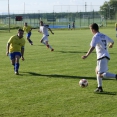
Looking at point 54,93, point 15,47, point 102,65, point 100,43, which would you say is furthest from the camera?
point 15,47

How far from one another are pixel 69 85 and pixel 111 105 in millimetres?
2675

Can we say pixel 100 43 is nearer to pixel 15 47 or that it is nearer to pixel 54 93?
pixel 54 93

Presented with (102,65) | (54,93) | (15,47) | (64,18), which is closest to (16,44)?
(15,47)

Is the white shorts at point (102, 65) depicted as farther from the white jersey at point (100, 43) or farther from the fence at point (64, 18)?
the fence at point (64, 18)

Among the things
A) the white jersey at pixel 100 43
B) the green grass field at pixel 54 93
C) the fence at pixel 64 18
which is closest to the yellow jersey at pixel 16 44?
the green grass field at pixel 54 93

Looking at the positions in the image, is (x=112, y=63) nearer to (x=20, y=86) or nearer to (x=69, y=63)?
(x=69, y=63)

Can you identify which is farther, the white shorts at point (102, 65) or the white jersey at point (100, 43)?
the white shorts at point (102, 65)

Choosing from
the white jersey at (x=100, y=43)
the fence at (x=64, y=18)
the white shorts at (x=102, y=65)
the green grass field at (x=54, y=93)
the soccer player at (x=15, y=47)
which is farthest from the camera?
the fence at (x=64, y=18)

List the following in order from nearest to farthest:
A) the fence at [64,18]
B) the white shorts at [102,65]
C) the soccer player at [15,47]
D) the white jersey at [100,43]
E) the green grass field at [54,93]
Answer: the green grass field at [54,93] → the white jersey at [100,43] → the white shorts at [102,65] → the soccer player at [15,47] → the fence at [64,18]

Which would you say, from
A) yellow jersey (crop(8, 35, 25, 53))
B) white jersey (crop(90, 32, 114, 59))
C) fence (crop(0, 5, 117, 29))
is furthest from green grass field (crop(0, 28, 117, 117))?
fence (crop(0, 5, 117, 29))

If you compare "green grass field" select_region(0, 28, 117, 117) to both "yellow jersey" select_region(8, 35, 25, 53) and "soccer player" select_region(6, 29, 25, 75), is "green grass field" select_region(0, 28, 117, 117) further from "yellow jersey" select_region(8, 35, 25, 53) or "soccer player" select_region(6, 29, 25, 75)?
"yellow jersey" select_region(8, 35, 25, 53)

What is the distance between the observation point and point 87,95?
9062 mm

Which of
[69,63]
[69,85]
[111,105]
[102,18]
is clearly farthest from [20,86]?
[102,18]

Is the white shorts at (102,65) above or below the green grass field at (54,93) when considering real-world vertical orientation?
above
